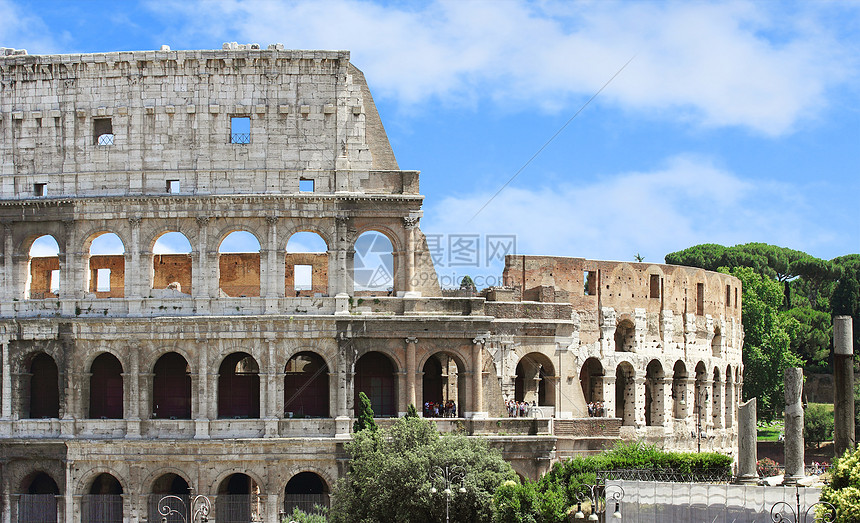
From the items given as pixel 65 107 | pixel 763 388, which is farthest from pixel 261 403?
pixel 763 388

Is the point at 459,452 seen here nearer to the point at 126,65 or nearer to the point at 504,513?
the point at 504,513

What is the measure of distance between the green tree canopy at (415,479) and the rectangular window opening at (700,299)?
872 inches

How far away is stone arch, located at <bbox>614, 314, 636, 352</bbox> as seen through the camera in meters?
51.5

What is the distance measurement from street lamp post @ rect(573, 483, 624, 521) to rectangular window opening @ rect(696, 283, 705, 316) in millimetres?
23534

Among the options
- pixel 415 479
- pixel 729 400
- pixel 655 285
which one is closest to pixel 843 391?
pixel 415 479

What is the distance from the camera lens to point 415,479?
35000mm

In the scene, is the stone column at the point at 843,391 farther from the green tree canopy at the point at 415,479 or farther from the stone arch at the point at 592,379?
the stone arch at the point at 592,379

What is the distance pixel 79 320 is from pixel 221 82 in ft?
33.3

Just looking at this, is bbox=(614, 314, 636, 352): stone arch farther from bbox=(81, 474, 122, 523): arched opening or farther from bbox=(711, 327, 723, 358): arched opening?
bbox=(81, 474, 122, 523): arched opening

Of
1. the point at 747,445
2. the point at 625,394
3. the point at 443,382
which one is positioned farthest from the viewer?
the point at 625,394

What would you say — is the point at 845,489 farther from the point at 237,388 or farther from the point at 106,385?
the point at 106,385

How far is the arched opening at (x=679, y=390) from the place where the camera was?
178ft

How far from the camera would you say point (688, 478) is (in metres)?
35.2

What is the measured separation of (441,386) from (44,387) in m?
15.3
